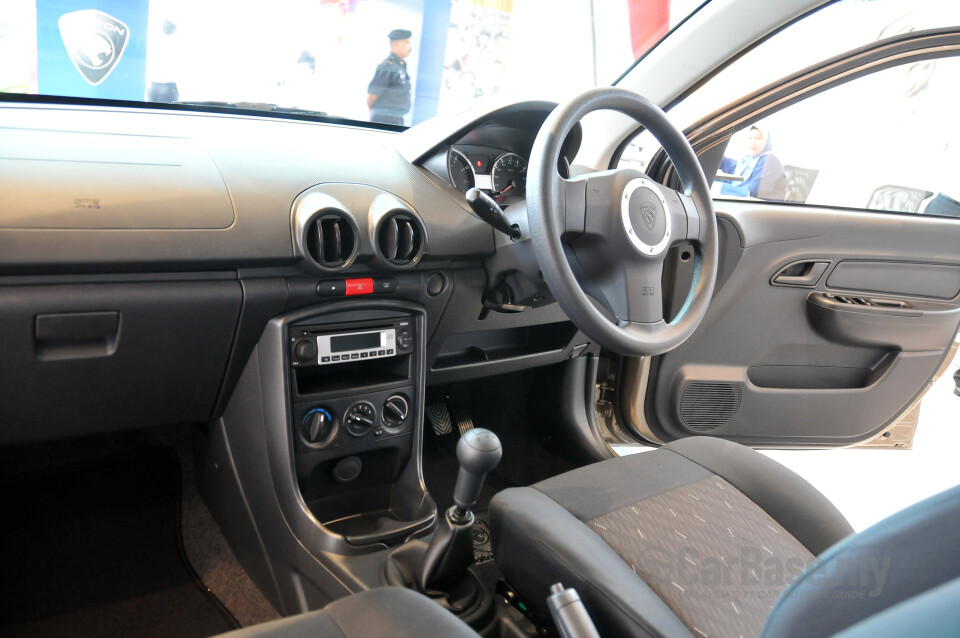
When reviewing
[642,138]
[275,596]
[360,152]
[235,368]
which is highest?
[642,138]

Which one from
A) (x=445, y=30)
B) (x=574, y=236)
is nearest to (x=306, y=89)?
(x=445, y=30)

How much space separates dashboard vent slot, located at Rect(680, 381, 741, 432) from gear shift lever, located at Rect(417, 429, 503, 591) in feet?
3.26

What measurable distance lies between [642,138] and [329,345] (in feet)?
3.41

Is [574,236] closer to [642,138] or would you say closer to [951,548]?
[642,138]

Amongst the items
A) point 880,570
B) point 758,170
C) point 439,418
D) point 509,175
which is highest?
point 758,170

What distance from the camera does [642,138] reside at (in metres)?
1.83

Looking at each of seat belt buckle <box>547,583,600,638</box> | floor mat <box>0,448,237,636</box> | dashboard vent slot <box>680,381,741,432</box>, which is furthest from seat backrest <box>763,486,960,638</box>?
dashboard vent slot <box>680,381,741,432</box>

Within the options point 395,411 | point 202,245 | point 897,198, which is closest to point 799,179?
point 897,198

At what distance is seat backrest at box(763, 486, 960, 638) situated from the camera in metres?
0.45

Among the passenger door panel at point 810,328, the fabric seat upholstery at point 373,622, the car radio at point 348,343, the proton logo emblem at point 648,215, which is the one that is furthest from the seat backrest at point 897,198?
the fabric seat upholstery at point 373,622

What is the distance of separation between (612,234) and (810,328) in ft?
3.57

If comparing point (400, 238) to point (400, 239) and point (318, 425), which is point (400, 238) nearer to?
point (400, 239)

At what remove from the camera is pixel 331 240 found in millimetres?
1249

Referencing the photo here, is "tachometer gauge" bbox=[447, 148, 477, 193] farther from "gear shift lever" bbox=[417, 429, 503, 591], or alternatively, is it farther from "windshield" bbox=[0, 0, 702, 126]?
"gear shift lever" bbox=[417, 429, 503, 591]
